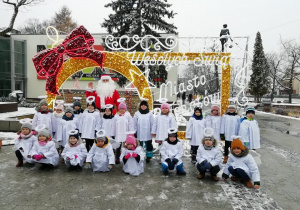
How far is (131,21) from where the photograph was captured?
1620cm

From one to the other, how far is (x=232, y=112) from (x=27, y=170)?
5.06m

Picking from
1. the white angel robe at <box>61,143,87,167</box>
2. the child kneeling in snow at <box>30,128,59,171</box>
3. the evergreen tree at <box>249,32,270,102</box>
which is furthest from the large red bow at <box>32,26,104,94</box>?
the evergreen tree at <box>249,32,270,102</box>

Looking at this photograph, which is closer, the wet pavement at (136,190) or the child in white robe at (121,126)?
the wet pavement at (136,190)

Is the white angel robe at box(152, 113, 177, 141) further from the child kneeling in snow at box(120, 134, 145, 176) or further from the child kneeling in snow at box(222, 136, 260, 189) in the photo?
the child kneeling in snow at box(222, 136, 260, 189)

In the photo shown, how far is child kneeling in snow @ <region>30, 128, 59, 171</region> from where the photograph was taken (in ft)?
17.8

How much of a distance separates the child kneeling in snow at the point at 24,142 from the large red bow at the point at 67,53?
8.50 ft

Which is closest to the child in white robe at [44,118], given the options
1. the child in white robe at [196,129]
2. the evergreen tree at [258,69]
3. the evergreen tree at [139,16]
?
the child in white robe at [196,129]

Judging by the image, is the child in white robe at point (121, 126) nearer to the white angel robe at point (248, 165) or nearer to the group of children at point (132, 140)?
the group of children at point (132, 140)

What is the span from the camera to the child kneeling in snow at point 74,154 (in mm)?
5406

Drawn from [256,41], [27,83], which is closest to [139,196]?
[27,83]

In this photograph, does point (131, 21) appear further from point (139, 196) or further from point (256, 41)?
point (256, 41)

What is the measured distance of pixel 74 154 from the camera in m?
5.48

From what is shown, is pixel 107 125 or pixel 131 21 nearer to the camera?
pixel 107 125

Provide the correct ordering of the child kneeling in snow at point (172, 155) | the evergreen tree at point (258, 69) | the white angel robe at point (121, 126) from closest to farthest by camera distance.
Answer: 1. the child kneeling in snow at point (172, 155)
2. the white angel robe at point (121, 126)
3. the evergreen tree at point (258, 69)
